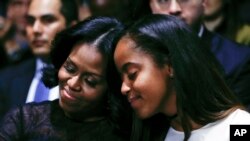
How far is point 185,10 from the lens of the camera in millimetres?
3131

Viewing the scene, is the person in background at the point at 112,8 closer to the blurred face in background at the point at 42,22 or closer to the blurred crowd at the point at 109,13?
the blurred crowd at the point at 109,13

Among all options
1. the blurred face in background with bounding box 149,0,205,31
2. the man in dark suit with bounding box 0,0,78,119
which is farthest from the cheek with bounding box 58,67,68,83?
the blurred face in background with bounding box 149,0,205,31

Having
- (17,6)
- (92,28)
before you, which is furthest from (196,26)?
(17,6)

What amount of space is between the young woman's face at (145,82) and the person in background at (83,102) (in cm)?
20

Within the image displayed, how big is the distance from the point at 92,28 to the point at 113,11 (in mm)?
1453

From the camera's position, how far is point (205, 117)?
84.9 inches

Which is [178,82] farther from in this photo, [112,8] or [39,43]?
[112,8]

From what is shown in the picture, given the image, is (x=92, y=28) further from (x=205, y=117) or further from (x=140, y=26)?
(x=205, y=117)

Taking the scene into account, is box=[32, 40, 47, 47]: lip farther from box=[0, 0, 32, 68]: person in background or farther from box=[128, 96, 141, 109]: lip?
box=[128, 96, 141, 109]: lip

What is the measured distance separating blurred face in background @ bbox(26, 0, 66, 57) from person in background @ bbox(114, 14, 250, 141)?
1.48 metres

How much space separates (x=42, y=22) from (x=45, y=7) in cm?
9

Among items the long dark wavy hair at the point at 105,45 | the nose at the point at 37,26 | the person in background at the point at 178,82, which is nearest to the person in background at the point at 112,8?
the nose at the point at 37,26

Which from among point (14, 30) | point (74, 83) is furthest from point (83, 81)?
point (14, 30)

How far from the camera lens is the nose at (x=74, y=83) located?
7.93 ft
